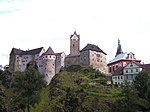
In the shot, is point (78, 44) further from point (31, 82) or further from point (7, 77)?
point (31, 82)

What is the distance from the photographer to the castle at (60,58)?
111375 mm

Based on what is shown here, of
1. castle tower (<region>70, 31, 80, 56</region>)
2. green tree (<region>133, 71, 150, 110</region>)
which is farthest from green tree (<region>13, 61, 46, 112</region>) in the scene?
castle tower (<region>70, 31, 80, 56</region>)

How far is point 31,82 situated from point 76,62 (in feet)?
151


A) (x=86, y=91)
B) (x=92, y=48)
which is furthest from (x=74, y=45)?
(x=86, y=91)

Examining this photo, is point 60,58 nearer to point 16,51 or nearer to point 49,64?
point 49,64

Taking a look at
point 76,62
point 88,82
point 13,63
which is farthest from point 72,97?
point 13,63

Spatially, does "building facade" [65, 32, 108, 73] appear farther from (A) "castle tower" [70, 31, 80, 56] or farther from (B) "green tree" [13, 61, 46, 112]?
(B) "green tree" [13, 61, 46, 112]

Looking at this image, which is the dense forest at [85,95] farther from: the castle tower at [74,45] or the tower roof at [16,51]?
the tower roof at [16,51]

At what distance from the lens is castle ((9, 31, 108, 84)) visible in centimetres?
11138

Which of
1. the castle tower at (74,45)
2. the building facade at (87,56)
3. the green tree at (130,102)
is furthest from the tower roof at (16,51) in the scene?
the green tree at (130,102)

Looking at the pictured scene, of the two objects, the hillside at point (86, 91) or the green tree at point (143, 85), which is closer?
the green tree at point (143, 85)

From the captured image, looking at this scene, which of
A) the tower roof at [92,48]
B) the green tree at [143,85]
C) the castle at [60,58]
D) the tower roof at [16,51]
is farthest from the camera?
the tower roof at [16,51]

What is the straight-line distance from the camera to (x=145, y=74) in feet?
237

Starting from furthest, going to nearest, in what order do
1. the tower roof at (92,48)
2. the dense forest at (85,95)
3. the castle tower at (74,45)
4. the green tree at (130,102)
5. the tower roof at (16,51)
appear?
the tower roof at (16,51) < the castle tower at (74,45) < the tower roof at (92,48) < the dense forest at (85,95) < the green tree at (130,102)
